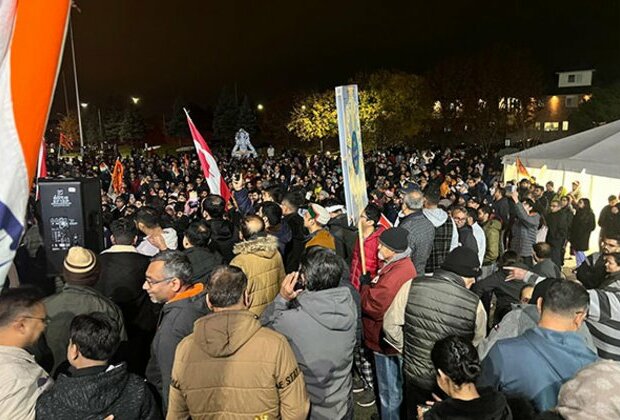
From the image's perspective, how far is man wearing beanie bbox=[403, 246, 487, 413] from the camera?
3.34m

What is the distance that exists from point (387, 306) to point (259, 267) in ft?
3.89

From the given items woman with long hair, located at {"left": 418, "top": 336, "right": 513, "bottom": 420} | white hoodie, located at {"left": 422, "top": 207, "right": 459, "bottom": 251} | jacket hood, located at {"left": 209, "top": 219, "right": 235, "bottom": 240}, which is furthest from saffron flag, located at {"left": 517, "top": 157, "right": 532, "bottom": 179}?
woman with long hair, located at {"left": 418, "top": 336, "right": 513, "bottom": 420}

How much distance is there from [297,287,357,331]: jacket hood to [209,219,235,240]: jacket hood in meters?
2.79

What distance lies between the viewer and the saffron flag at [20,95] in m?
1.42

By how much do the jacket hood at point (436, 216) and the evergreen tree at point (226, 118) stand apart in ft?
234

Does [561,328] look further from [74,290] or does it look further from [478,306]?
[74,290]

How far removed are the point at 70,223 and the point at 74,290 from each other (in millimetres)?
3489

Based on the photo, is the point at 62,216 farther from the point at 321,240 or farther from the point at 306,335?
the point at 306,335

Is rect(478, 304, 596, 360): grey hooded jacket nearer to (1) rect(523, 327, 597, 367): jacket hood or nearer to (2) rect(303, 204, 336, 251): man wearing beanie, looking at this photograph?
(1) rect(523, 327, 597, 367): jacket hood

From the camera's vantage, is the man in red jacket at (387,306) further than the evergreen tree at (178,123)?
No

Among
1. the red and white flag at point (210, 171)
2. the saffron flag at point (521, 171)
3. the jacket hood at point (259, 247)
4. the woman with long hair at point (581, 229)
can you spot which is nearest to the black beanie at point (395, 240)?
the jacket hood at point (259, 247)

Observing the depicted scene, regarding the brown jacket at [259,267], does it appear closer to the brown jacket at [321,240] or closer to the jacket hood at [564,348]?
the brown jacket at [321,240]

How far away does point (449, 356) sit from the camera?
94.4 inches

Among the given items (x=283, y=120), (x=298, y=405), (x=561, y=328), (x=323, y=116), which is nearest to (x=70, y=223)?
(x=298, y=405)
